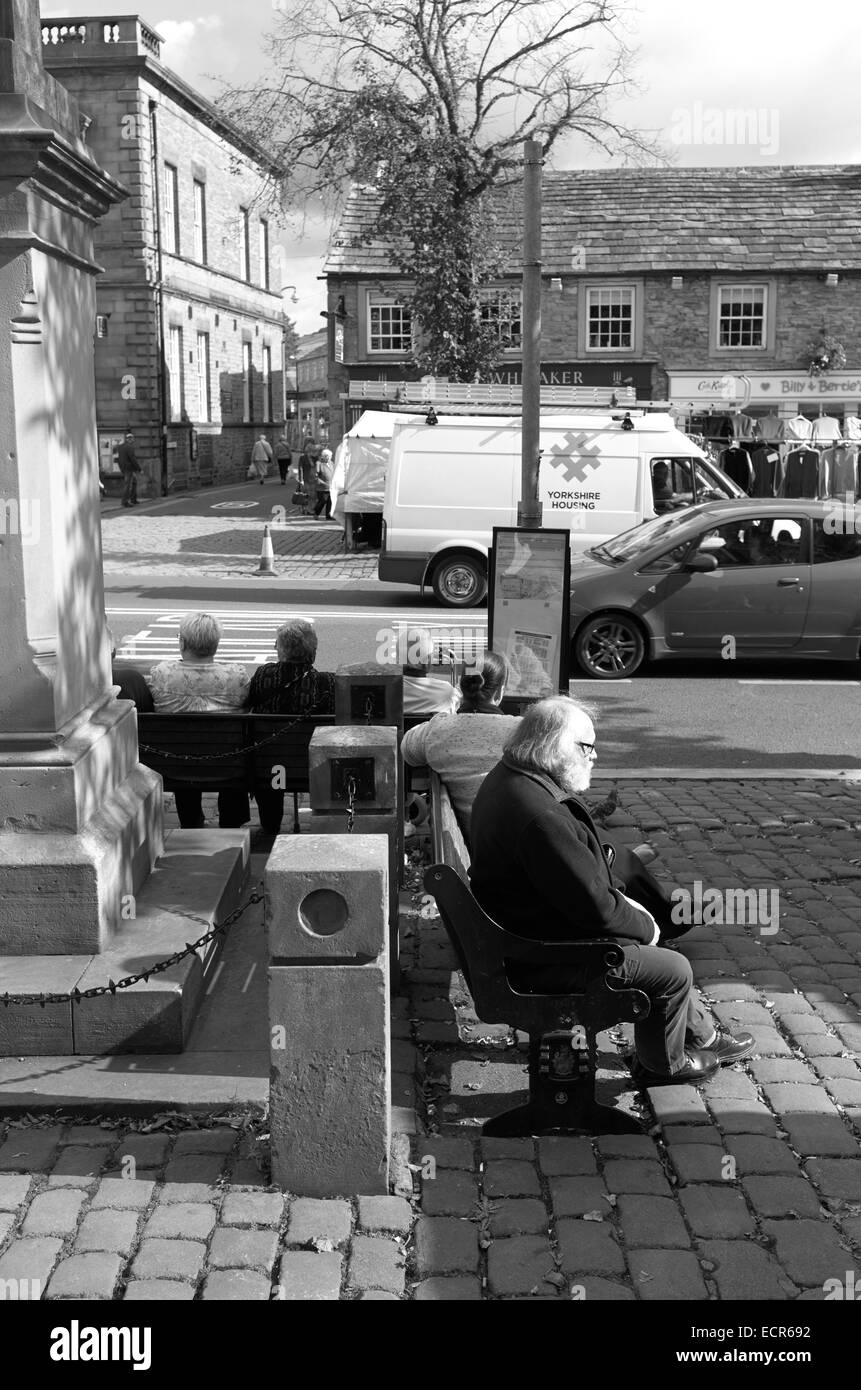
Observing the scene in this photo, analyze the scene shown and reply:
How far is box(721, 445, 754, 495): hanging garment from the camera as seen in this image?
81.3 feet

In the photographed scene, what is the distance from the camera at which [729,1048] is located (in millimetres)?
4754

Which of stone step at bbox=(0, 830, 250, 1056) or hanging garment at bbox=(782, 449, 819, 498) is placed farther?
hanging garment at bbox=(782, 449, 819, 498)

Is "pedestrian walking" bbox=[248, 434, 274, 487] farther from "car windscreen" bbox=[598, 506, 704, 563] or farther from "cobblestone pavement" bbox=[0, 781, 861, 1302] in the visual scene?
"cobblestone pavement" bbox=[0, 781, 861, 1302]

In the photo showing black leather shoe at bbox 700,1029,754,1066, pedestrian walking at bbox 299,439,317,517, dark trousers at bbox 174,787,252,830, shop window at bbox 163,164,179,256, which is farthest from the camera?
shop window at bbox 163,164,179,256

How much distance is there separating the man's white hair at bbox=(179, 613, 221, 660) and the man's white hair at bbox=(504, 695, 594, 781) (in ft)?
11.2

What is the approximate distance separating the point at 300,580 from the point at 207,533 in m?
7.52

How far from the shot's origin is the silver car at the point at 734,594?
12789 mm

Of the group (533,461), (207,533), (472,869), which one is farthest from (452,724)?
(207,533)

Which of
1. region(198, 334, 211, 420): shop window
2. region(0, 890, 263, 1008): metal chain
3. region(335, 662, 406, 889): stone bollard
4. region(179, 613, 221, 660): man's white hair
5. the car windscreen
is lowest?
region(0, 890, 263, 1008): metal chain

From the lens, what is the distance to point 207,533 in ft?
90.0

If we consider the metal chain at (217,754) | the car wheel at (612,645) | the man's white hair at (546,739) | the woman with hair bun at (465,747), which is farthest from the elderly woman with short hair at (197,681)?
the car wheel at (612,645)

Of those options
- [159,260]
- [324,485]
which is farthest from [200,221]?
[324,485]

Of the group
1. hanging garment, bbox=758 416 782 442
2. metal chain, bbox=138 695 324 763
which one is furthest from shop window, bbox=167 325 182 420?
metal chain, bbox=138 695 324 763

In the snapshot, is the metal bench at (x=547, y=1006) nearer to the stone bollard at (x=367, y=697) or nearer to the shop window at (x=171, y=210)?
the stone bollard at (x=367, y=697)
